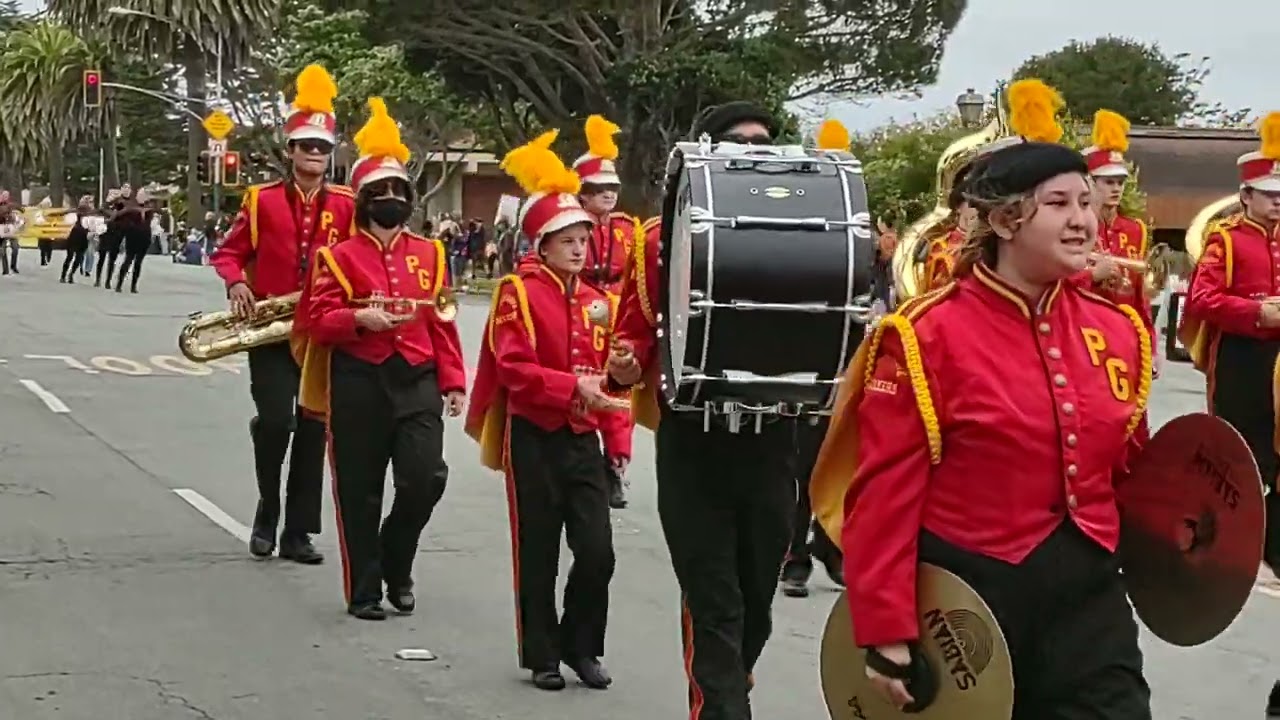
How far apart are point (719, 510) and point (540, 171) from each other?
2058 millimetres

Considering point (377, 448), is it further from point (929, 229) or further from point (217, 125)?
point (217, 125)

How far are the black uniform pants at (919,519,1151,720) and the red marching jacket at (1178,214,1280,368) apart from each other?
5464 mm

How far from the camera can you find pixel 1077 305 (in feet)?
13.8

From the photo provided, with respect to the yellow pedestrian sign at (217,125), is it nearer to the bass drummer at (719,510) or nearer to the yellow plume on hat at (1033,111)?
the yellow plume on hat at (1033,111)

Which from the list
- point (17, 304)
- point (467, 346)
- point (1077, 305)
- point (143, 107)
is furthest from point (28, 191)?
point (1077, 305)

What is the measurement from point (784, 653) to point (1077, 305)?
12.5 ft

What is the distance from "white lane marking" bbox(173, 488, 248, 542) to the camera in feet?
33.8

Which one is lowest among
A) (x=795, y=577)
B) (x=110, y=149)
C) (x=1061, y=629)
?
(x=110, y=149)

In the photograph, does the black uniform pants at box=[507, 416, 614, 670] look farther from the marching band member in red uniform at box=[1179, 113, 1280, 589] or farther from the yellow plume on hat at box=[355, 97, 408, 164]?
the marching band member in red uniform at box=[1179, 113, 1280, 589]

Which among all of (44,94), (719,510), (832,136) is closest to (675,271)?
(719,510)

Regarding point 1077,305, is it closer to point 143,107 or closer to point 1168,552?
point 1168,552

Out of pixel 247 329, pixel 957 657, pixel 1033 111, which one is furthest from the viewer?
pixel 247 329

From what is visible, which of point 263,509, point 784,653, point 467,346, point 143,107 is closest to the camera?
point 784,653

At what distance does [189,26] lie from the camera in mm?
59719
